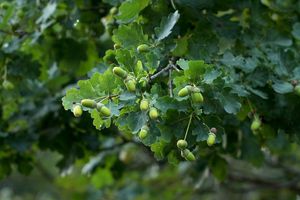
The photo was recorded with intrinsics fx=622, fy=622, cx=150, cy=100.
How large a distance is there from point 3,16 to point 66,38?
46 centimetres

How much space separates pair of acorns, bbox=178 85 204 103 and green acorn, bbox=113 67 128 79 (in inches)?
7.1

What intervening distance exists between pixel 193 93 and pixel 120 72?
23 centimetres

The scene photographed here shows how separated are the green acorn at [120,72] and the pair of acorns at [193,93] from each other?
0.18 metres

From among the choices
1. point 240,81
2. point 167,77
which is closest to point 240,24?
point 240,81

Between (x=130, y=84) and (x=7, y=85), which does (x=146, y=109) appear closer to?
(x=130, y=84)

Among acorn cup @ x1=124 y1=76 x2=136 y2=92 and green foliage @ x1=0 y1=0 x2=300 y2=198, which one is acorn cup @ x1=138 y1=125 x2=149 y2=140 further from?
acorn cup @ x1=124 y1=76 x2=136 y2=92

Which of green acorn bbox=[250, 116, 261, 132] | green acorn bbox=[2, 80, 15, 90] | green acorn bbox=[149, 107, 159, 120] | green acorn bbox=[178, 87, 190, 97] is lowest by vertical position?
green acorn bbox=[250, 116, 261, 132]

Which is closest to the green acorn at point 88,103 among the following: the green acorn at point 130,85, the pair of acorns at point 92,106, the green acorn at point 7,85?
the pair of acorns at point 92,106

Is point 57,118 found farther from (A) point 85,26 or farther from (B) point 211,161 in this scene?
(B) point 211,161

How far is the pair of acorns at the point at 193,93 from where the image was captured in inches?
74.7

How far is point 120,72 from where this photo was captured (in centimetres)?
192

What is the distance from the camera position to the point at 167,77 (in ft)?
7.64

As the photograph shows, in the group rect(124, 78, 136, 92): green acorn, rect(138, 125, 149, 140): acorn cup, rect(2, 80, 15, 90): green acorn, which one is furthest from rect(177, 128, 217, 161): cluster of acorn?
rect(2, 80, 15, 90): green acorn

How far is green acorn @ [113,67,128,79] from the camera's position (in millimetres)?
1919
